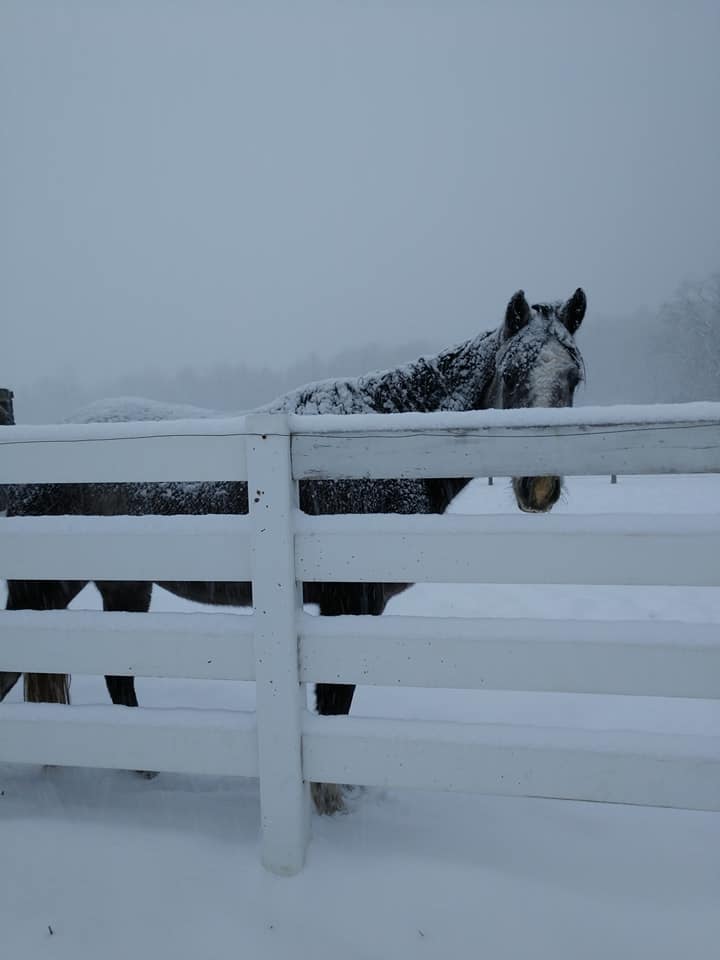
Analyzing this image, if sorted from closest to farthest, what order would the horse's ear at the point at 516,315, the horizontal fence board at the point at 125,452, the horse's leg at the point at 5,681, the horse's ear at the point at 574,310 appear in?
the horizontal fence board at the point at 125,452
the horse's leg at the point at 5,681
the horse's ear at the point at 516,315
the horse's ear at the point at 574,310

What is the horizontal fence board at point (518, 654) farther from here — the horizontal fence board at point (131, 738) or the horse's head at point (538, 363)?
the horse's head at point (538, 363)

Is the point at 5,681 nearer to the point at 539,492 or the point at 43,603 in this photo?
the point at 43,603

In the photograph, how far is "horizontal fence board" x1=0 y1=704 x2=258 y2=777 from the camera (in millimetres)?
1775

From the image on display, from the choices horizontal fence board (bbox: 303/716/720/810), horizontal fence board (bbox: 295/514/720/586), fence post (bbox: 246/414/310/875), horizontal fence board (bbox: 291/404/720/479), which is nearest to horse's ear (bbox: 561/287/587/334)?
horizontal fence board (bbox: 291/404/720/479)

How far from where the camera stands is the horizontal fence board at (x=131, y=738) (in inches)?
69.9

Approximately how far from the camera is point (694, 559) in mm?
1552

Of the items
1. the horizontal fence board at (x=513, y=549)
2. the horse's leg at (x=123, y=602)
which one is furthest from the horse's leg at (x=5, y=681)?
the horizontal fence board at (x=513, y=549)

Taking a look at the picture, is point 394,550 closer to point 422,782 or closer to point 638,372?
point 422,782

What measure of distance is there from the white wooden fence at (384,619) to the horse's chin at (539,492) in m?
0.62

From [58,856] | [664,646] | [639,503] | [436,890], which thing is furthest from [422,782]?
[639,503]

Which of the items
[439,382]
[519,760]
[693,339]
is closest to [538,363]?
[439,382]

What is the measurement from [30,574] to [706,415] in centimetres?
230

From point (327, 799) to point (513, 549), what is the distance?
1399 mm

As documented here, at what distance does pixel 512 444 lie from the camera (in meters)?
1.58
